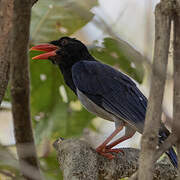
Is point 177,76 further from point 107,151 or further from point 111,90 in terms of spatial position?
point 111,90

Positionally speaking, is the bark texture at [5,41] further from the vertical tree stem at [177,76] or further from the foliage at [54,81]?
the foliage at [54,81]

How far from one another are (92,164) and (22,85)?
48.0 inches

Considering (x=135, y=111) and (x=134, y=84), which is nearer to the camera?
(x=135, y=111)

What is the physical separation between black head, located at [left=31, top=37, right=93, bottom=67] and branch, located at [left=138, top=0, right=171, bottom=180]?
2.95 metres

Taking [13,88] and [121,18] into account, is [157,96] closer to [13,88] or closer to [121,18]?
[13,88]

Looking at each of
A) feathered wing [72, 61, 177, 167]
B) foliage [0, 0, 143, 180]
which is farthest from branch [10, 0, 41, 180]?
foliage [0, 0, 143, 180]

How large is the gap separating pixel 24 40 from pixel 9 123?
3793 millimetres

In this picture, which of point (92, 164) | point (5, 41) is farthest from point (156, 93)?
point (5, 41)

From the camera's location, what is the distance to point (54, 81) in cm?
557

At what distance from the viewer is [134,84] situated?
4875 mm

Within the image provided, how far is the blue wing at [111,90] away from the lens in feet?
14.0

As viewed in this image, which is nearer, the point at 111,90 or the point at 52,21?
the point at 111,90

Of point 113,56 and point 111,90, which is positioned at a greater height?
point 113,56

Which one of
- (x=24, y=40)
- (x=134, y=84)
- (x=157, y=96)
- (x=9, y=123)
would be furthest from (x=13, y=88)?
(x=9, y=123)
